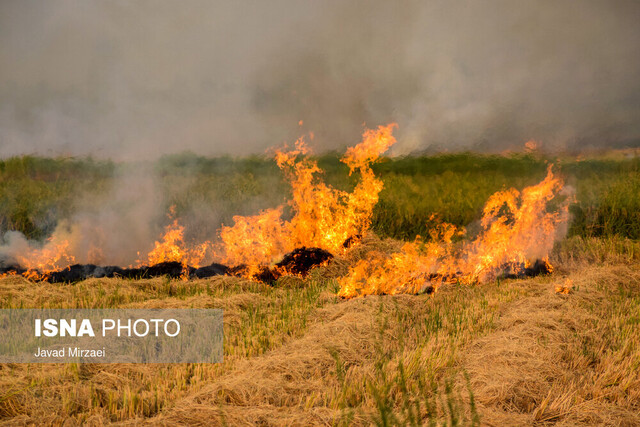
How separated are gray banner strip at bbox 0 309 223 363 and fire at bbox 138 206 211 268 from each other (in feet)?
13.1

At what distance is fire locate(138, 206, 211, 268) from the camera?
12.7 metres

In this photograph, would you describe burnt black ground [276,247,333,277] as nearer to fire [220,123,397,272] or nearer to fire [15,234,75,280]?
fire [220,123,397,272]

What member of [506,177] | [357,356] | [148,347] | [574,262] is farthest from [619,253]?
[148,347]

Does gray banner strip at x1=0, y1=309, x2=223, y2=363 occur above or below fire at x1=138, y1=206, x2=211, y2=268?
below

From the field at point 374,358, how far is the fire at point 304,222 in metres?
0.97

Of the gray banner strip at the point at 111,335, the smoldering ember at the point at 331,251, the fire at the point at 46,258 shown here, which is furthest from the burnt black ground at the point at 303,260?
the fire at the point at 46,258

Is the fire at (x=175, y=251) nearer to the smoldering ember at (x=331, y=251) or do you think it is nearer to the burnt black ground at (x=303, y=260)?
the smoldering ember at (x=331, y=251)

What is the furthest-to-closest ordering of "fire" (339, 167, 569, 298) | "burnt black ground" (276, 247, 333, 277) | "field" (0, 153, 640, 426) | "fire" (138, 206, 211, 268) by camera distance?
"fire" (138, 206, 211, 268) < "burnt black ground" (276, 247, 333, 277) < "fire" (339, 167, 569, 298) < "field" (0, 153, 640, 426)

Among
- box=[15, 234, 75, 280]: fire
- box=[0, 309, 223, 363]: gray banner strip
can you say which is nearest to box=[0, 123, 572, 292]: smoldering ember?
box=[15, 234, 75, 280]: fire

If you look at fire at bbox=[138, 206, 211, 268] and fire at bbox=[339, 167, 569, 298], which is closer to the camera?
fire at bbox=[339, 167, 569, 298]

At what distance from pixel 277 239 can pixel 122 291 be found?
4274 mm

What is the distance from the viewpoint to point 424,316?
27.8 feet

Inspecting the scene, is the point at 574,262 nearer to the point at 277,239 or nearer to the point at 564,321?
the point at 564,321

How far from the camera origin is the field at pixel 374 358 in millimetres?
4836
